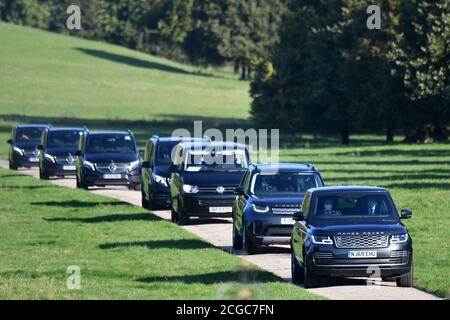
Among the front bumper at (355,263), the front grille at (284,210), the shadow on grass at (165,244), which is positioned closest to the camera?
the front bumper at (355,263)

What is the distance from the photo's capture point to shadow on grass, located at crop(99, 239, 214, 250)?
2517 cm

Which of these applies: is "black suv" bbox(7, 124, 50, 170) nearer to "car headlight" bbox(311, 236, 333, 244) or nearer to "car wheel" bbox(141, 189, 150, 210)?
"car wheel" bbox(141, 189, 150, 210)

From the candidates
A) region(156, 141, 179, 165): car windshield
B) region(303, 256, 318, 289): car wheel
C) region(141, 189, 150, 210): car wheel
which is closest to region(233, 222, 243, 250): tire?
region(303, 256, 318, 289): car wheel

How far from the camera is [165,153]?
35.5 metres

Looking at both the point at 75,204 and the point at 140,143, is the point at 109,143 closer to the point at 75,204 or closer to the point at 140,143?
the point at 75,204

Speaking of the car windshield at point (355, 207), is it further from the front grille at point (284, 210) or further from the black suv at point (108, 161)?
the black suv at point (108, 161)

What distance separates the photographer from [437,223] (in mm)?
29453

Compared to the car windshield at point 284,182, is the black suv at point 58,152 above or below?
below

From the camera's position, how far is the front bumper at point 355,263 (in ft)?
61.6

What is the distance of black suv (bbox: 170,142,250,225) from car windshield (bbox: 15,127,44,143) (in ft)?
79.0

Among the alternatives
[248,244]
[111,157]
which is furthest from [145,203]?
[248,244]

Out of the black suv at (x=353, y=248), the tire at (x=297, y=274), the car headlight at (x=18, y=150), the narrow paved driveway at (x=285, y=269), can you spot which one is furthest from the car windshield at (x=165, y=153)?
the car headlight at (x=18, y=150)

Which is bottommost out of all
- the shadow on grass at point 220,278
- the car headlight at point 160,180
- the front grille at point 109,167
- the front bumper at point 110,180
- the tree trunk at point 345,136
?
the tree trunk at point 345,136
